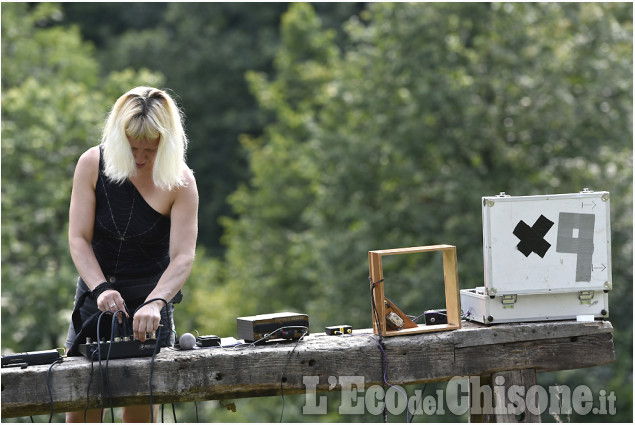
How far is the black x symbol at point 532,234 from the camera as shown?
368cm

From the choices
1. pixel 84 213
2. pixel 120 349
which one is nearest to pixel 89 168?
pixel 84 213

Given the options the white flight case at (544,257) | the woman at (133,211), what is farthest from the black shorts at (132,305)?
the white flight case at (544,257)

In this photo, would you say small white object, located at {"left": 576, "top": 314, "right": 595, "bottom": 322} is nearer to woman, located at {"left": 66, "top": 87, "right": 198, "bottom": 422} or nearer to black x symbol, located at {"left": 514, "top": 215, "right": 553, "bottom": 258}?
black x symbol, located at {"left": 514, "top": 215, "right": 553, "bottom": 258}

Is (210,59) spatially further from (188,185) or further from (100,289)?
(100,289)

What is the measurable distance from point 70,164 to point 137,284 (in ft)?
36.5

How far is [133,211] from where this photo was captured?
356cm

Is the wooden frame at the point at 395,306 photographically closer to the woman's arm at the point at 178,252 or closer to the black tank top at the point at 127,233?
the woman's arm at the point at 178,252

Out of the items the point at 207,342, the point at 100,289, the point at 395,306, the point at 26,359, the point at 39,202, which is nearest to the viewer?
→ the point at 26,359

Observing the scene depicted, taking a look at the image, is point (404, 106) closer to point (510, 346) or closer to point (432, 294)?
point (432, 294)

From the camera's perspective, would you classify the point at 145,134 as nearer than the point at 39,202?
Yes

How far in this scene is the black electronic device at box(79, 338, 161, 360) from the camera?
3.30 metres

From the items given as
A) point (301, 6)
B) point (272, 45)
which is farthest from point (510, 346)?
point (272, 45)

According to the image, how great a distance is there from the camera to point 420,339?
361 centimetres

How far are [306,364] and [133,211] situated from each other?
867mm
